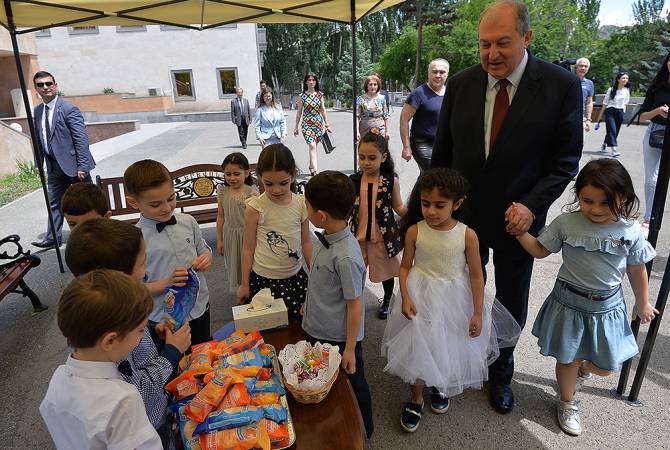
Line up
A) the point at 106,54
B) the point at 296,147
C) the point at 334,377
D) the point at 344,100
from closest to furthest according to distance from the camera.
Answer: the point at 334,377 < the point at 296,147 < the point at 106,54 < the point at 344,100

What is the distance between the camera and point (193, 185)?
208 inches

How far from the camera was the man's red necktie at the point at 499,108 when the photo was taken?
7.36 ft

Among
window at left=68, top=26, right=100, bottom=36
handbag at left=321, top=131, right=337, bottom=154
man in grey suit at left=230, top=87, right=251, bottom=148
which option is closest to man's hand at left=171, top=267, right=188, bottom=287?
handbag at left=321, top=131, right=337, bottom=154

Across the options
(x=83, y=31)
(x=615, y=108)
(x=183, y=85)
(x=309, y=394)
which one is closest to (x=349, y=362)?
(x=309, y=394)

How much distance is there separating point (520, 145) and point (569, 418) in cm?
155

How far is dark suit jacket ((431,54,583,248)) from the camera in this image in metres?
2.14

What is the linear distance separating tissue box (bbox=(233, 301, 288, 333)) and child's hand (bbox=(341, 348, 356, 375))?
16.6 inches

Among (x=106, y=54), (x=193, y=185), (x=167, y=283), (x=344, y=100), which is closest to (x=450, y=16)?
(x=344, y=100)

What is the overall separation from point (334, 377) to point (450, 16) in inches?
1757

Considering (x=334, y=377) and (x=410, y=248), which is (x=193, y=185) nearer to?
(x=410, y=248)

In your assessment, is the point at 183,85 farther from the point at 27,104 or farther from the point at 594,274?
the point at 594,274

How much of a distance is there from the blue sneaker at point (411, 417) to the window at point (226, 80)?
27.1 m

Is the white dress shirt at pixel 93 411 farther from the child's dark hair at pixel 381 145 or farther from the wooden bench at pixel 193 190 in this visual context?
the wooden bench at pixel 193 190

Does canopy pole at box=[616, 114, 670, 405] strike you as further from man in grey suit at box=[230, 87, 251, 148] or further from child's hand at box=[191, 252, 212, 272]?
man in grey suit at box=[230, 87, 251, 148]
